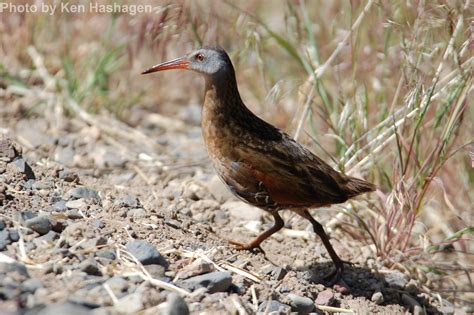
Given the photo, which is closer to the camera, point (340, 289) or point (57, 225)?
point (57, 225)

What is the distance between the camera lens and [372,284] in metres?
5.04

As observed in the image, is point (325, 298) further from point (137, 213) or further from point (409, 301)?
point (137, 213)

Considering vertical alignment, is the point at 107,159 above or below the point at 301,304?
above

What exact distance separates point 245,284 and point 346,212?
145 cm

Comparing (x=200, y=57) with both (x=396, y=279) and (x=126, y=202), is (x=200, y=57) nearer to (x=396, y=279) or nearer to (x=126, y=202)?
(x=126, y=202)

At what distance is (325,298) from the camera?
14.9ft

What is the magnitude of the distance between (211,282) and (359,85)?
3121 millimetres

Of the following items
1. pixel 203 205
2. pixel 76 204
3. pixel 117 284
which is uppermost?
pixel 203 205

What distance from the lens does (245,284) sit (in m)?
4.13

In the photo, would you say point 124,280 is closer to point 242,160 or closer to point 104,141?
point 242,160

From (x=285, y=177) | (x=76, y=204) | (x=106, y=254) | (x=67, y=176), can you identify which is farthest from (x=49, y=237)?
(x=285, y=177)

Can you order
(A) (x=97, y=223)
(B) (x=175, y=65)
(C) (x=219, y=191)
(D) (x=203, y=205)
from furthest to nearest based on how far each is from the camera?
(C) (x=219, y=191)
(D) (x=203, y=205)
(B) (x=175, y=65)
(A) (x=97, y=223)

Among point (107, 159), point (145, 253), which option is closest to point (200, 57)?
point (145, 253)

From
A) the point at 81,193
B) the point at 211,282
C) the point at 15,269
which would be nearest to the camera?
the point at 15,269
